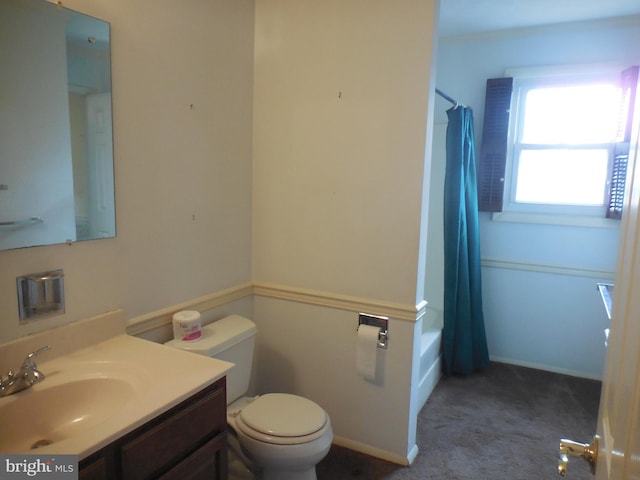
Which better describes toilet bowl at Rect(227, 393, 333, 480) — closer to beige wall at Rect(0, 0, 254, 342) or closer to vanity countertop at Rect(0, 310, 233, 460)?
vanity countertop at Rect(0, 310, 233, 460)

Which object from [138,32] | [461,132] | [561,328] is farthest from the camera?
[561,328]

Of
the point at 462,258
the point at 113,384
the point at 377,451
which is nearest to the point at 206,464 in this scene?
the point at 113,384

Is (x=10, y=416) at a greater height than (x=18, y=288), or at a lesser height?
lesser

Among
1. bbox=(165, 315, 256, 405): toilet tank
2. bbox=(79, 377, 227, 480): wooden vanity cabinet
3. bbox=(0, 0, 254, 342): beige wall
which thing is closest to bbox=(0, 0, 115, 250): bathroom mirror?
bbox=(0, 0, 254, 342): beige wall

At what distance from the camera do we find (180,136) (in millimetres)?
1840

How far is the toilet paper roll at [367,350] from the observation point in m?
2.10

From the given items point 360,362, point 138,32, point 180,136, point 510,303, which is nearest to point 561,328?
point 510,303

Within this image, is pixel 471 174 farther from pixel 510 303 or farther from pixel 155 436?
pixel 155 436

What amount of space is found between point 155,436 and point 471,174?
105 inches

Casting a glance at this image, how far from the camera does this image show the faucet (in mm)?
1177

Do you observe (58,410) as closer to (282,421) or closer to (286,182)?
(282,421)

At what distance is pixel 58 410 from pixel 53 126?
2.89 feet

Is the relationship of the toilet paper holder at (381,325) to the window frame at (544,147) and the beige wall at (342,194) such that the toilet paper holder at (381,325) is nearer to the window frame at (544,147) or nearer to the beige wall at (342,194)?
the beige wall at (342,194)

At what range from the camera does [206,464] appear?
1351mm
